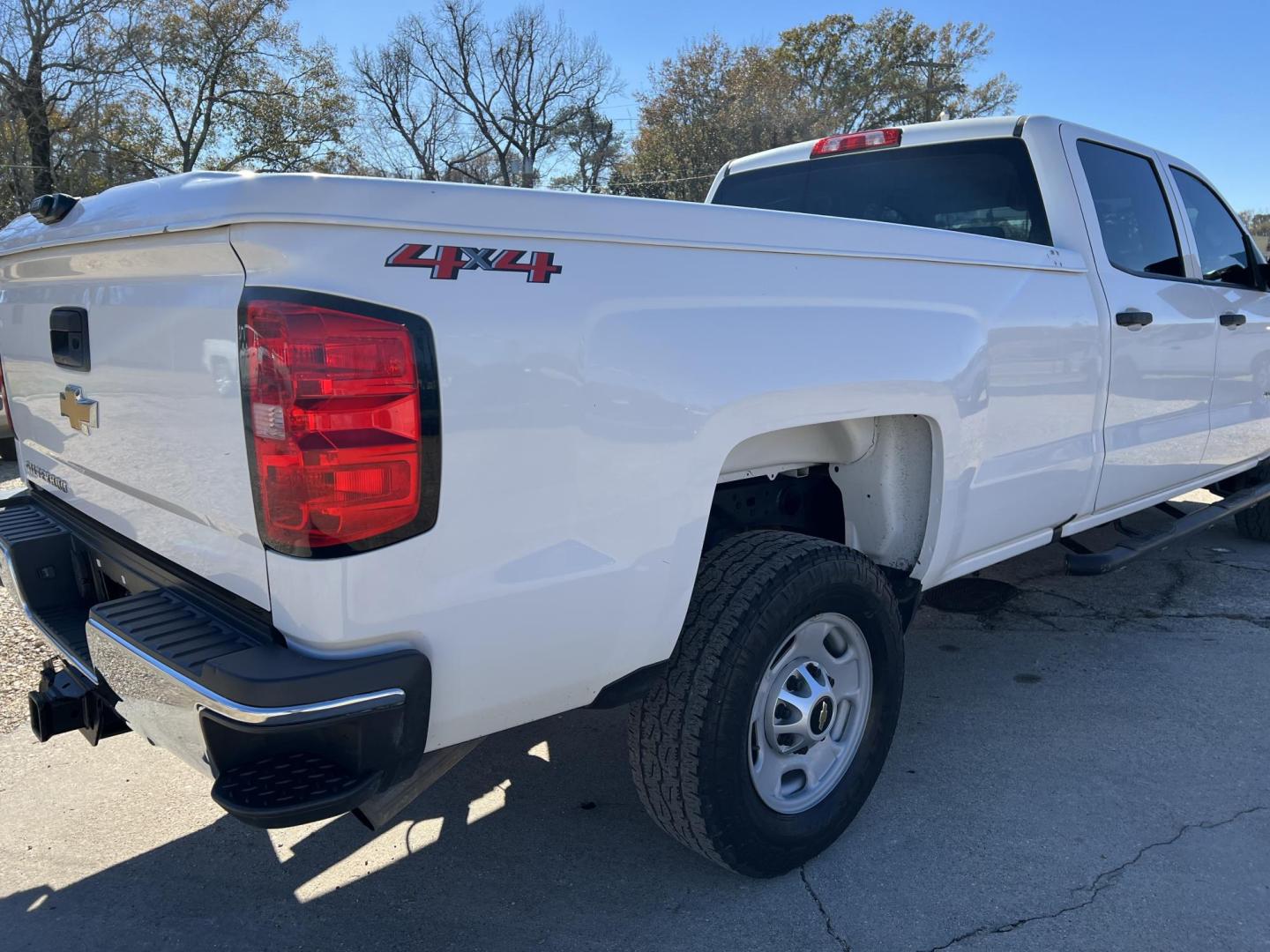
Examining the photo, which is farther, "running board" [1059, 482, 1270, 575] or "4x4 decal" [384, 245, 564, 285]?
"running board" [1059, 482, 1270, 575]

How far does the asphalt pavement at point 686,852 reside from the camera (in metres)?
2.38

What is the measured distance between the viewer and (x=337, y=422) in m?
A: 1.62

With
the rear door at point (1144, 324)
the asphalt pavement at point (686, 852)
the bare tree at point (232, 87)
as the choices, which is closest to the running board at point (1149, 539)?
the rear door at point (1144, 324)

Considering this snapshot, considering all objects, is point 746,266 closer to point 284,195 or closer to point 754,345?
point 754,345

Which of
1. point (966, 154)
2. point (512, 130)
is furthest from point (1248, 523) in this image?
point (512, 130)

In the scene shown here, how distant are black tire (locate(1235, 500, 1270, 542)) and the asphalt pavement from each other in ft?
8.38

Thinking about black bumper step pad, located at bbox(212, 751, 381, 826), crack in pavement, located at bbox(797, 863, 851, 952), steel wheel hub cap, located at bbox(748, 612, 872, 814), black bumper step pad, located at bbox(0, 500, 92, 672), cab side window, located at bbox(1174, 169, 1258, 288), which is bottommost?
crack in pavement, located at bbox(797, 863, 851, 952)

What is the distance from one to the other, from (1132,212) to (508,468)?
11.0ft

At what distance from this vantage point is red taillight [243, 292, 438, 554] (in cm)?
160

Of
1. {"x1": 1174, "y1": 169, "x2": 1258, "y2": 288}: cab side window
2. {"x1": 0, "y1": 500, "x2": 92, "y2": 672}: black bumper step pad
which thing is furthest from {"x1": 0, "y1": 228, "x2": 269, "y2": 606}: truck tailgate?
{"x1": 1174, "y1": 169, "x2": 1258, "y2": 288}: cab side window

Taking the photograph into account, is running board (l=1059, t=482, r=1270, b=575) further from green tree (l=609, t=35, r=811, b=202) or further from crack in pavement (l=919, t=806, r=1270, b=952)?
green tree (l=609, t=35, r=811, b=202)

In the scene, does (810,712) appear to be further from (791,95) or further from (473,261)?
(791,95)

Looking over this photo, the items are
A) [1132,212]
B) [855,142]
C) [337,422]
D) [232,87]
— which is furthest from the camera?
[232,87]

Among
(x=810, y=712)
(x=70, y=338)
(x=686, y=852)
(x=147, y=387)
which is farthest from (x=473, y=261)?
(x=686, y=852)
